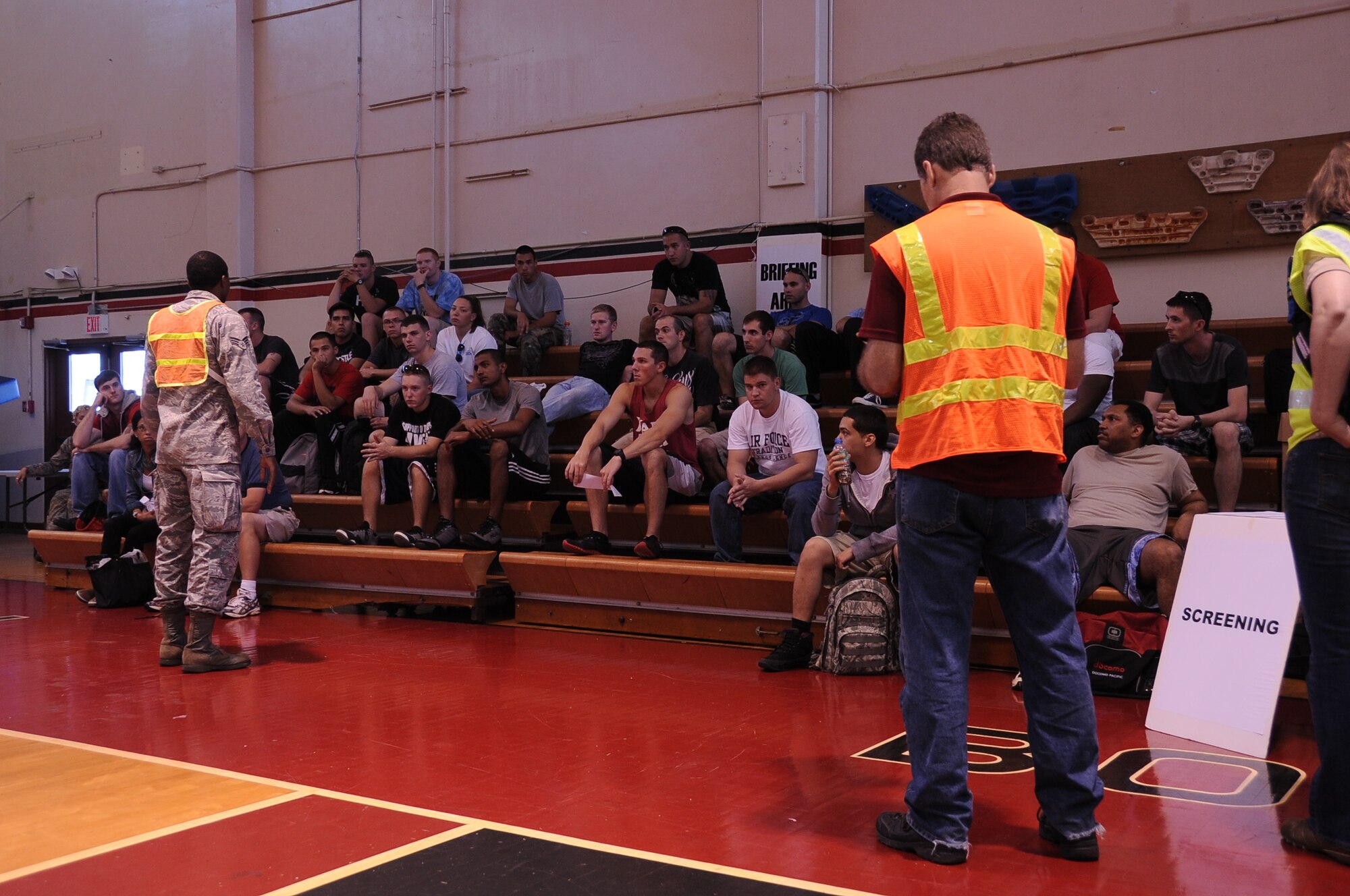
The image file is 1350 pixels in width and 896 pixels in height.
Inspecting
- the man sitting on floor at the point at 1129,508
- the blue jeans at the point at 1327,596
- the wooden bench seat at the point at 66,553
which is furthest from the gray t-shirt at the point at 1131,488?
the wooden bench seat at the point at 66,553

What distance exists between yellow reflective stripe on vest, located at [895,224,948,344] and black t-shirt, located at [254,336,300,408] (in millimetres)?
7321

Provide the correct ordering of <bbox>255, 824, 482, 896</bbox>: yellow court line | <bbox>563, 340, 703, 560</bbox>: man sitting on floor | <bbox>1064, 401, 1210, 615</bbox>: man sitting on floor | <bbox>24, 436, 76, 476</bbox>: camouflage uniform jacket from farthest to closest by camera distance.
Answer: <bbox>24, 436, 76, 476</bbox>: camouflage uniform jacket → <bbox>563, 340, 703, 560</bbox>: man sitting on floor → <bbox>1064, 401, 1210, 615</bbox>: man sitting on floor → <bbox>255, 824, 482, 896</bbox>: yellow court line

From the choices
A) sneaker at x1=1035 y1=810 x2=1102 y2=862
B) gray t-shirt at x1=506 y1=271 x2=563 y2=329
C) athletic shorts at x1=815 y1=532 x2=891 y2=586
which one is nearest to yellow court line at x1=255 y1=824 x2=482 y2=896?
sneaker at x1=1035 y1=810 x2=1102 y2=862

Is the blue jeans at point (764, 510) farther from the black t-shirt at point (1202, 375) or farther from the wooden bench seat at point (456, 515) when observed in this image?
the black t-shirt at point (1202, 375)

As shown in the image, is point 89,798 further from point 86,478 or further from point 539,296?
point 86,478

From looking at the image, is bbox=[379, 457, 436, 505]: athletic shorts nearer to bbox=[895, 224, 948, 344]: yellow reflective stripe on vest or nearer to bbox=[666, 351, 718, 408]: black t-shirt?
bbox=[666, 351, 718, 408]: black t-shirt

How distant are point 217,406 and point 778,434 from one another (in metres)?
2.73

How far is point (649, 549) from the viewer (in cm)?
612

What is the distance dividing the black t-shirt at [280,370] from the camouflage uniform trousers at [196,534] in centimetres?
392

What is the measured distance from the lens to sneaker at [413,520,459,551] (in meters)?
6.91

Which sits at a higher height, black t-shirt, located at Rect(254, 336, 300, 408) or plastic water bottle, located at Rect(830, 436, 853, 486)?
black t-shirt, located at Rect(254, 336, 300, 408)

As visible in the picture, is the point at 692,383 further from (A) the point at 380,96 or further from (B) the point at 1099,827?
(A) the point at 380,96

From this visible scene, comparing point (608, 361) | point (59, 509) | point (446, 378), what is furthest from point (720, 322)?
point (59, 509)

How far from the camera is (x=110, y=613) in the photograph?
7.30 m
